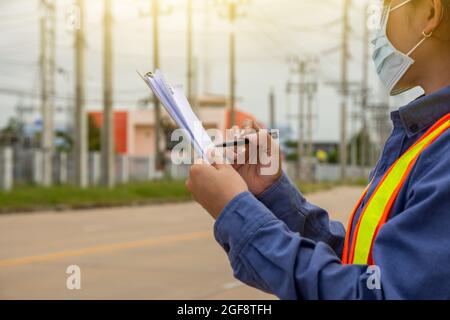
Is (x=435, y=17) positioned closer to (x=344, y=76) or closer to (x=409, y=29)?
(x=409, y=29)

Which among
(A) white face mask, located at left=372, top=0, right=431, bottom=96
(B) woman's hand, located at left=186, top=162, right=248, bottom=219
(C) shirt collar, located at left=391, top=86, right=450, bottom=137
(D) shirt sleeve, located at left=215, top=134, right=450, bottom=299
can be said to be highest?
(A) white face mask, located at left=372, top=0, right=431, bottom=96

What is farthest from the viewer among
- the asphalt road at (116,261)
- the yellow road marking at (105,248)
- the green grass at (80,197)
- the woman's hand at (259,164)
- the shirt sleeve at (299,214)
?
the green grass at (80,197)

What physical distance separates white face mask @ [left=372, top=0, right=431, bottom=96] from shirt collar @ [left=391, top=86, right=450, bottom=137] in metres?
0.09

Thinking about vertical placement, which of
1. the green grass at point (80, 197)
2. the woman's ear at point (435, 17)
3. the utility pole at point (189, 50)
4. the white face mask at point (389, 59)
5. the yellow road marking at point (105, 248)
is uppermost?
the utility pole at point (189, 50)

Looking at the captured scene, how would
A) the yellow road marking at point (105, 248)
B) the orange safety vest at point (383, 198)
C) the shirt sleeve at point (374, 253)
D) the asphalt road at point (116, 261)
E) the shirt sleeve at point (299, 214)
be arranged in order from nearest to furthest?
the shirt sleeve at point (374, 253)
the orange safety vest at point (383, 198)
the shirt sleeve at point (299, 214)
the asphalt road at point (116, 261)
the yellow road marking at point (105, 248)

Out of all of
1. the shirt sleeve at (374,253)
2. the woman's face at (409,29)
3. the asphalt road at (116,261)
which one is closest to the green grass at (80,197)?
the asphalt road at (116,261)

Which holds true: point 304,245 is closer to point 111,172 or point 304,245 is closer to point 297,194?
point 297,194

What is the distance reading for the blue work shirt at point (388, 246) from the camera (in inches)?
57.6

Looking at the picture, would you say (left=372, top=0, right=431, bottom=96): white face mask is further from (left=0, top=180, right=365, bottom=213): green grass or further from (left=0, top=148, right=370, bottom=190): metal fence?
(left=0, top=148, right=370, bottom=190): metal fence

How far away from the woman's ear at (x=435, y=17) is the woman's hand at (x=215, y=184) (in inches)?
18.8

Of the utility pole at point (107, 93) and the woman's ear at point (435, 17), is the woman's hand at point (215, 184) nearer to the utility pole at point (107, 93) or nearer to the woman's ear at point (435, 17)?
the woman's ear at point (435, 17)

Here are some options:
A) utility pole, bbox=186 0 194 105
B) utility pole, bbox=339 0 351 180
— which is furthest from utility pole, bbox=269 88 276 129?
utility pole, bbox=186 0 194 105

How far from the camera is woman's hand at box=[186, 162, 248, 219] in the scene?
5.40 feet

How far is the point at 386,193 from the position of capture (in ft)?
5.37
